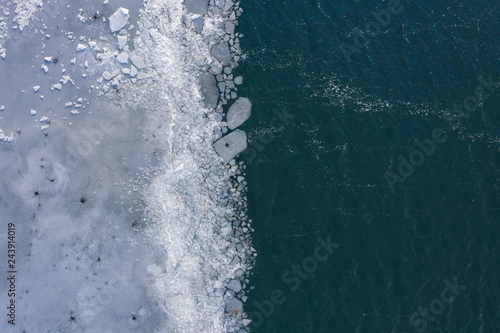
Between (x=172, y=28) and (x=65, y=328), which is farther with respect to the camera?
(x=172, y=28)

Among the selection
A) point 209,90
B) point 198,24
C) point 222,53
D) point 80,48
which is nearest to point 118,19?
point 80,48

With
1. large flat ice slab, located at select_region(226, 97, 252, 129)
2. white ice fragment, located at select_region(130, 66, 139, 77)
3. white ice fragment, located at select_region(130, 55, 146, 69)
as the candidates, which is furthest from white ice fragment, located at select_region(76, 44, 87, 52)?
large flat ice slab, located at select_region(226, 97, 252, 129)

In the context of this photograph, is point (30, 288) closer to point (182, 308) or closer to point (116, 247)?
point (116, 247)

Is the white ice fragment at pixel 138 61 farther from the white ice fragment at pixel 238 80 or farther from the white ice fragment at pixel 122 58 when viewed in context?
the white ice fragment at pixel 238 80

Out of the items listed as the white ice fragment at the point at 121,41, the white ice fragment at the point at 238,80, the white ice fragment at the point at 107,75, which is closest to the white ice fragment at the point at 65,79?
→ the white ice fragment at the point at 107,75

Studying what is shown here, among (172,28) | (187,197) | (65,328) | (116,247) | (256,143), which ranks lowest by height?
(65,328)

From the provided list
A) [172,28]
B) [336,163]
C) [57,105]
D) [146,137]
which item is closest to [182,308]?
[146,137]
